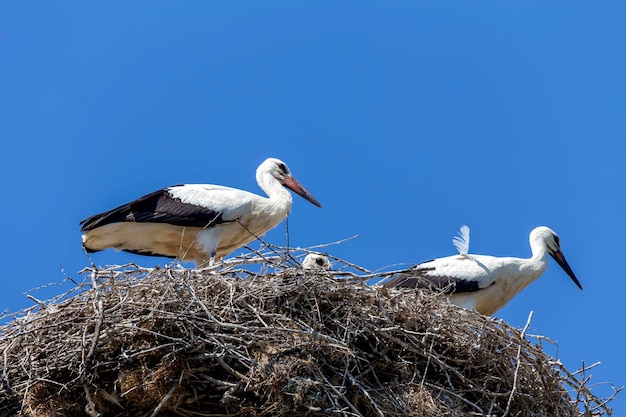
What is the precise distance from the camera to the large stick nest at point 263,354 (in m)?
6.38

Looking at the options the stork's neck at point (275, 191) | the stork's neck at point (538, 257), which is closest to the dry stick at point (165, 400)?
the stork's neck at point (275, 191)

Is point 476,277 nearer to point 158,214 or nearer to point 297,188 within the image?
point 297,188

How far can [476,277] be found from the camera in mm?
9430

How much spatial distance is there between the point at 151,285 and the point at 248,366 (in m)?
0.78

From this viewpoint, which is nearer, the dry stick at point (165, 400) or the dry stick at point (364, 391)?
the dry stick at point (165, 400)

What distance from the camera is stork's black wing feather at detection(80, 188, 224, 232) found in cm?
910

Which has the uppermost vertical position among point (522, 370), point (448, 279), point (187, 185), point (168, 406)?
point (187, 185)

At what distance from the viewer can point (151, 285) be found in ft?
22.4

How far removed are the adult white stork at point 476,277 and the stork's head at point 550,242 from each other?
393 millimetres

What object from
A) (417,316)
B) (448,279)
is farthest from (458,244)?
(417,316)

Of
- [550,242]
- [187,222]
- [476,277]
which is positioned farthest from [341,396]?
[550,242]

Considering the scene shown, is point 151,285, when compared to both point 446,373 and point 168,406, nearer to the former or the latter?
point 168,406

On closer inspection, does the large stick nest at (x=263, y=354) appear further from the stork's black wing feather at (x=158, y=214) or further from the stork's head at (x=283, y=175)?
the stork's head at (x=283, y=175)

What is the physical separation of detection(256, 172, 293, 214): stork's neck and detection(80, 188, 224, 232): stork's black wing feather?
0.56 meters
